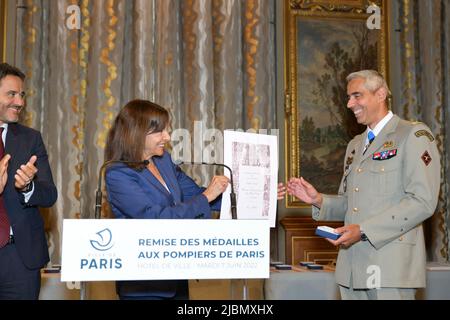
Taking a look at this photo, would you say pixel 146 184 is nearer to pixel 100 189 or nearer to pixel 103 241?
pixel 100 189

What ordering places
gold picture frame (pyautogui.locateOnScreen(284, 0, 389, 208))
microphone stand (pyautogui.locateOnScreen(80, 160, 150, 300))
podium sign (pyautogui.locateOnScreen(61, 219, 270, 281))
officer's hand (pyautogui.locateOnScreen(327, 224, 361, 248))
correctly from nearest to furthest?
podium sign (pyautogui.locateOnScreen(61, 219, 270, 281)) < microphone stand (pyautogui.locateOnScreen(80, 160, 150, 300)) < officer's hand (pyautogui.locateOnScreen(327, 224, 361, 248)) < gold picture frame (pyautogui.locateOnScreen(284, 0, 389, 208))

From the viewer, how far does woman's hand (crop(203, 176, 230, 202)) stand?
111 inches

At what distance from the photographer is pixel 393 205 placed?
2957 mm

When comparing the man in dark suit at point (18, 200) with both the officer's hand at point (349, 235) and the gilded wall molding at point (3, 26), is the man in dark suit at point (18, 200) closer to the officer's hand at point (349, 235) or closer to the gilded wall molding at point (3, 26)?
the officer's hand at point (349, 235)

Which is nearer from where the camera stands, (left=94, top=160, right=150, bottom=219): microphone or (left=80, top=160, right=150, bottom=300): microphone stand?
(left=80, top=160, right=150, bottom=300): microphone stand

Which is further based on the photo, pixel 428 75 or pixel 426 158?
pixel 428 75

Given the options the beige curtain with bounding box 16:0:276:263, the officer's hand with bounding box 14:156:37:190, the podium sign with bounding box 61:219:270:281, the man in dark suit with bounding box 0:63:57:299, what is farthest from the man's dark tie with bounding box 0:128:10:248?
the beige curtain with bounding box 16:0:276:263

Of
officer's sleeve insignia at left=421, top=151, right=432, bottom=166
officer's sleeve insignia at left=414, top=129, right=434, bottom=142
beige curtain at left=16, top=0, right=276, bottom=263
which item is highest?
beige curtain at left=16, top=0, right=276, bottom=263

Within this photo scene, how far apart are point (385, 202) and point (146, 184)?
3.87ft

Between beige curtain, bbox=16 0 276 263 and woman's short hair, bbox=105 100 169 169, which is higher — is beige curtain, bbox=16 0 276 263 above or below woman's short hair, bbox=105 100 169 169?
above

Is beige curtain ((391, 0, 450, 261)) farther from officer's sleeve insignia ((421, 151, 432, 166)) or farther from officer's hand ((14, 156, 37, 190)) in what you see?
officer's hand ((14, 156, 37, 190))

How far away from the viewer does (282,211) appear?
5.49 m

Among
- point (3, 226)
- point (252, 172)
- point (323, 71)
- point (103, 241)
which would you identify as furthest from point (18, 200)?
point (323, 71)
